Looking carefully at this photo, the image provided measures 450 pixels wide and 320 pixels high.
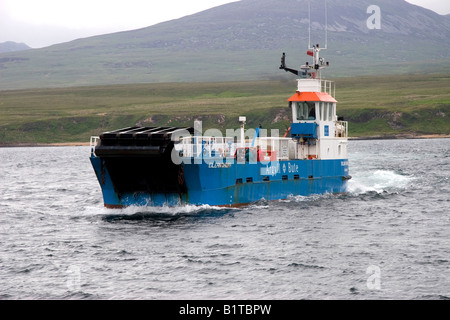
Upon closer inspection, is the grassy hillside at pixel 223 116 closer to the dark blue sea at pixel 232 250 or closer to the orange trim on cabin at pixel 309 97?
the orange trim on cabin at pixel 309 97

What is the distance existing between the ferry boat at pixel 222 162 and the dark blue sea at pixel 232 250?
0.81 m

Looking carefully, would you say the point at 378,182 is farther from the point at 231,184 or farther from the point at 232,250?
the point at 232,250

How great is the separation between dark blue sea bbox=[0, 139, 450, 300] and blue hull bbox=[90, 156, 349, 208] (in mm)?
559

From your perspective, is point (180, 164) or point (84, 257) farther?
point (180, 164)

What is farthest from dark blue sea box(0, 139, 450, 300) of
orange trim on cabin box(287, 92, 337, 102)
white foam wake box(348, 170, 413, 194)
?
orange trim on cabin box(287, 92, 337, 102)

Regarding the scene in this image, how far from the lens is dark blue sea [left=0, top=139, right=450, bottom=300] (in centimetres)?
2298

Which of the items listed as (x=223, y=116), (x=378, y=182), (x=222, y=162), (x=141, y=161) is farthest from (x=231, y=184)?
(x=223, y=116)

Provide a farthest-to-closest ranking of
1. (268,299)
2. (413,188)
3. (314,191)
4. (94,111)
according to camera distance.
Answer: (94,111)
(413,188)
(314,191)
(268,299)

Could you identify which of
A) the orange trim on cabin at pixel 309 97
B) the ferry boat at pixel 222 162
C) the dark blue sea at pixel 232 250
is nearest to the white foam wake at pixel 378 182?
A: the dark blue sea at pixel 232 250

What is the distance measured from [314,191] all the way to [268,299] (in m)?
22.3

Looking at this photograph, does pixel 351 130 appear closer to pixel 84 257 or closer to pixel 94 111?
pixel 94 111

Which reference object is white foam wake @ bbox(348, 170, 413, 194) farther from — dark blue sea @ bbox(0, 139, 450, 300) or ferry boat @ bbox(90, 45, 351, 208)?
ferry boat @ bbox(90, 45, 351, 208)
